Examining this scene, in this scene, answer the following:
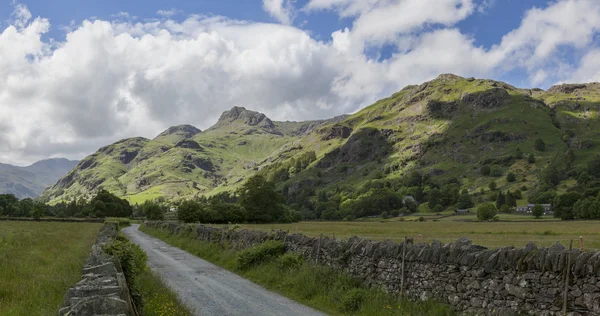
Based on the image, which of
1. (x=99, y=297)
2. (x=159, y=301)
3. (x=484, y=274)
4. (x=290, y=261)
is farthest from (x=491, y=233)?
(x=99, y=297)

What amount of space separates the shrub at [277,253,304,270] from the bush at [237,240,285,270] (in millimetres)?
1918

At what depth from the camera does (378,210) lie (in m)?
200

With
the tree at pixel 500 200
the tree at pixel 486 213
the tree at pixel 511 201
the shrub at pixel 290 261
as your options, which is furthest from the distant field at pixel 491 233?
the tree at pixel 500 200

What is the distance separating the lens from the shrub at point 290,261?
70.4 feet

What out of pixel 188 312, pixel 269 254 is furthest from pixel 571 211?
pixel 188 312

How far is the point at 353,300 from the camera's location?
50.5 feet

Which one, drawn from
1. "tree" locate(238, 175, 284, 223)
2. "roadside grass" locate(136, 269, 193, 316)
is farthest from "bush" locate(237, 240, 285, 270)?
"tree" locate(238, 175, 284, 223)

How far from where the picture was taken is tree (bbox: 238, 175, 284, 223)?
10081 cm

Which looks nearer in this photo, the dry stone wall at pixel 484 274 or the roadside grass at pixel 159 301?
the dry stone wall at pixel 484 274

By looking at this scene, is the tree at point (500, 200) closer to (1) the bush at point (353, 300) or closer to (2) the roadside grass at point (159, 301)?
(1) the bush at point (353, 300)

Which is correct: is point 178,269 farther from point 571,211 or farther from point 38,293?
point 571,211

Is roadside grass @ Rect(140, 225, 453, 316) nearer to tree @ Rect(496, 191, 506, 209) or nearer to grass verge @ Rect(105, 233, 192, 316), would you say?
grass verge @ Rect(105, 233, 192, 316)

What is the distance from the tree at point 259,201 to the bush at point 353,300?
280 ft

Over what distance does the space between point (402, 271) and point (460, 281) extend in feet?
8.27
